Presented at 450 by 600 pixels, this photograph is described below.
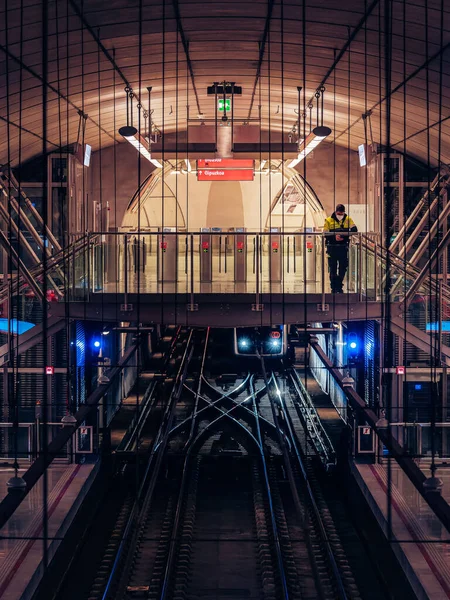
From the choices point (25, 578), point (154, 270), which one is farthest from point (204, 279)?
point (25, 578)

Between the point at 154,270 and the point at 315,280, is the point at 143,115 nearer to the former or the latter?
the point at 154,270

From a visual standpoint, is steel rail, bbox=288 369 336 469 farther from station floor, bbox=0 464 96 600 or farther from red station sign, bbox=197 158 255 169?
station floor, bbox=0 464 96 600

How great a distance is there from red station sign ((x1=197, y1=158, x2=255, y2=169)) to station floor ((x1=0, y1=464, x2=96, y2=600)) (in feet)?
19.3

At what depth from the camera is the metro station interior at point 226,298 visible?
33.9 feet

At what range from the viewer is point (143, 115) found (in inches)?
707

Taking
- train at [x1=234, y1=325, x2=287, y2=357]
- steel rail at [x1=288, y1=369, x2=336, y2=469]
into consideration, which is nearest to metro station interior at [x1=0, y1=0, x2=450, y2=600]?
steel rail at [x1=288, y1=369, x2=336, y2=469]

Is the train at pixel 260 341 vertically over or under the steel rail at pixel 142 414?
over

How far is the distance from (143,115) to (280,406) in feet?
25.3

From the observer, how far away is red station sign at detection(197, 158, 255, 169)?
1534cm

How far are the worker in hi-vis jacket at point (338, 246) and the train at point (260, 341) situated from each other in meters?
7.79

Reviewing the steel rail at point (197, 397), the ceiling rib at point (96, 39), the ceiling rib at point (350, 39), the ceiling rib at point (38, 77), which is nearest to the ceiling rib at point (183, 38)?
the ceiling rib at point (96, 39)


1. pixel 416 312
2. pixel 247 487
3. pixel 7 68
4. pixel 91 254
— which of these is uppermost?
pixel 7 68

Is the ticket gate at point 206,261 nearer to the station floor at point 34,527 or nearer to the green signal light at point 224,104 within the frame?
the green signal light at point 224,104

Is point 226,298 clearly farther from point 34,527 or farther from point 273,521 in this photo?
point 34,527
